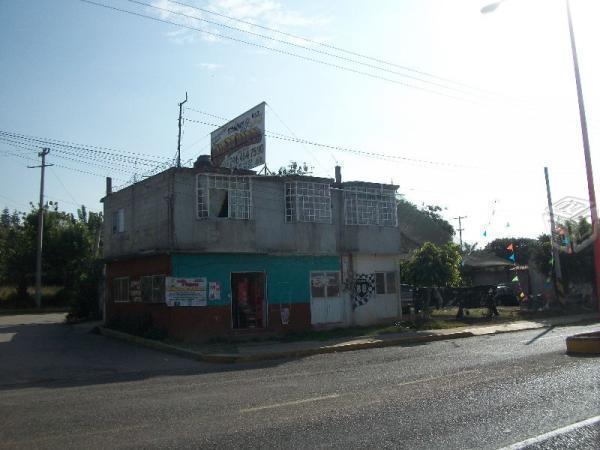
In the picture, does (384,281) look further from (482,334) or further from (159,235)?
(159,235)

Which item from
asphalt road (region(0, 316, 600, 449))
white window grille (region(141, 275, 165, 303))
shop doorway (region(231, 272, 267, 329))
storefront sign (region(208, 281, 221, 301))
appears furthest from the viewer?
shop doorway (region(231, 272, 267, 329))

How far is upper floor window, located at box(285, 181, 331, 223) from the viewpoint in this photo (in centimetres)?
2361

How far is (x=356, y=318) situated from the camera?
25.5 metres

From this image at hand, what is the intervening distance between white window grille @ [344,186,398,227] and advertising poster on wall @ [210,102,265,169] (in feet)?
15.4

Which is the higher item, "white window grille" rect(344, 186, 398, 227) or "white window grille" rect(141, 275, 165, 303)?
"white window grille" rect(344, 186, 398, 227)

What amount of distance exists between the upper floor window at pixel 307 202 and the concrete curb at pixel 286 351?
5988 mm

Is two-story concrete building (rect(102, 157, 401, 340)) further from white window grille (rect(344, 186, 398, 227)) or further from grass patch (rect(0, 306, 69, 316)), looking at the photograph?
grass patch (rect(0, 306, 69, 316))

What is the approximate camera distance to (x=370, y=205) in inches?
1048

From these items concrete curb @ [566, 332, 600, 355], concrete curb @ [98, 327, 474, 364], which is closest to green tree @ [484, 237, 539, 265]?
concrete curb @ [98, 327, 474, 364]

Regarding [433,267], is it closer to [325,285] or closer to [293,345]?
[325,285]

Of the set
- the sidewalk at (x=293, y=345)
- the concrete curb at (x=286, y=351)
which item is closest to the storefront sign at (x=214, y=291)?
the sidewalk at (x=293, y=345)

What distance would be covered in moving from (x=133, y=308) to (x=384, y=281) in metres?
11.5

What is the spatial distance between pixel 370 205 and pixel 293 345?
960 cm

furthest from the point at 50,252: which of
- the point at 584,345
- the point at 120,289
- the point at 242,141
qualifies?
the point at 584,345
